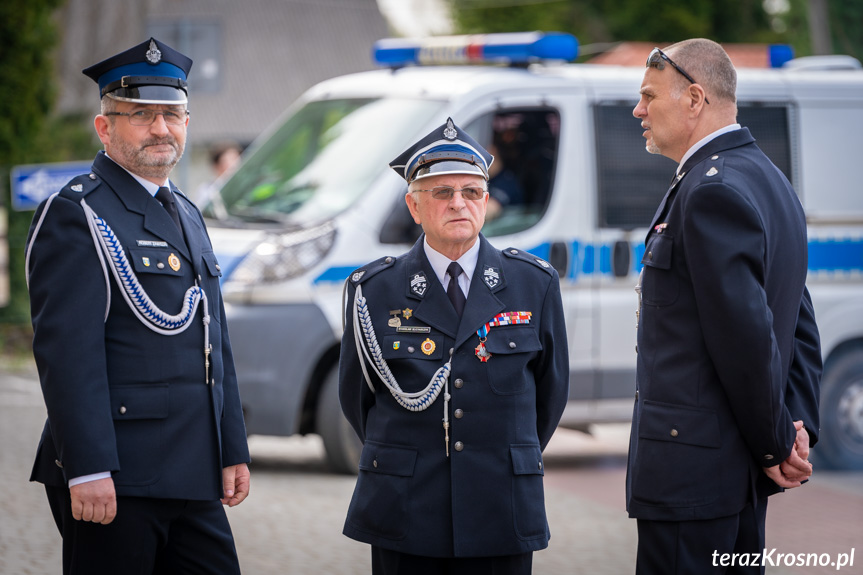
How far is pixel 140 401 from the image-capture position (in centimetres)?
370

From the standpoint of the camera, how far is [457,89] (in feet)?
26.2

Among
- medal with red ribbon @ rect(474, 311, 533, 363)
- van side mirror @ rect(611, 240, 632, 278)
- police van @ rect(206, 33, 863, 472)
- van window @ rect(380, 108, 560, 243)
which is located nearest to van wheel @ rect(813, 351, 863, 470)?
police van @ rect(206, 33, 863, 472)

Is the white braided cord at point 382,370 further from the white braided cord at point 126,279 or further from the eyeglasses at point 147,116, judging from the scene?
the eyeglasses at point 147,116

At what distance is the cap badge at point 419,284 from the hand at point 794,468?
3.88ft

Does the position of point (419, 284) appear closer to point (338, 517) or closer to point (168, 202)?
point (168, 202)

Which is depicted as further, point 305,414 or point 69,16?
point 69,16

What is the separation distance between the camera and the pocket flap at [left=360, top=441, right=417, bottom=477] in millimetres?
3664

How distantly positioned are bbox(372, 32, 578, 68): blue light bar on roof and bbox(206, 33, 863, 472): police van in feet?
0.04

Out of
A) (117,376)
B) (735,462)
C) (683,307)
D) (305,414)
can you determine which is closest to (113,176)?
(117,376)

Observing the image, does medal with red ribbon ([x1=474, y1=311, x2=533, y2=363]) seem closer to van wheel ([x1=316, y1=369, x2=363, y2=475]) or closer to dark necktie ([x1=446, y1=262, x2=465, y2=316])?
dark necktie ([x1=446, y1=262, x2=465, y2=316])

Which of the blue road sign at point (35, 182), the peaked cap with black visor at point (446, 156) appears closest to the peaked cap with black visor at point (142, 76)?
the peaked cap with black visor at point (446, 156)

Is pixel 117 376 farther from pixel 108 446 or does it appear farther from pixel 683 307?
pixel 683 307

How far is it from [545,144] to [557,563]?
3128 millimetres

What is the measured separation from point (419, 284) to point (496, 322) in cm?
27
